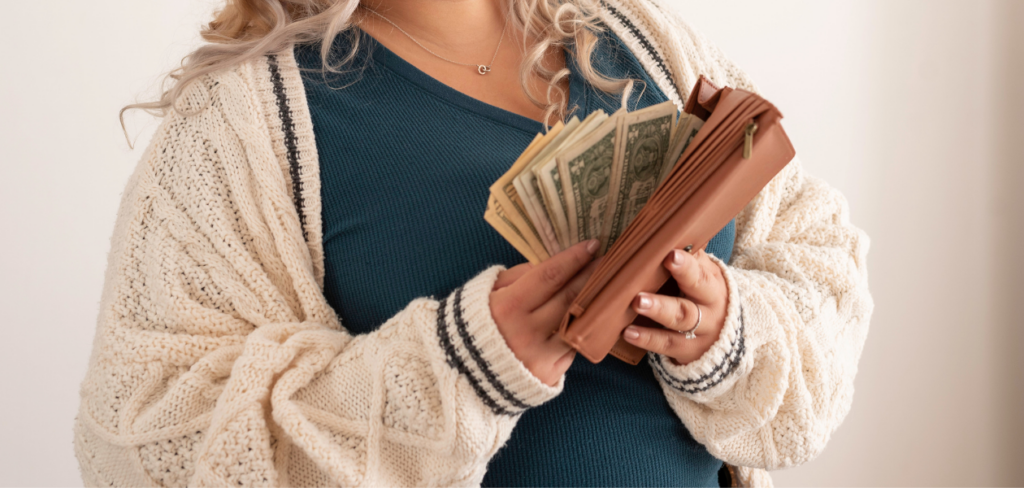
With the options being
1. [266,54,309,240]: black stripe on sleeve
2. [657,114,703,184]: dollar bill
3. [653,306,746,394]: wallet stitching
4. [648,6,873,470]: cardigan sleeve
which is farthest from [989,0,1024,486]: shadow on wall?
[266,54,309,240]: black stripe on sleeve

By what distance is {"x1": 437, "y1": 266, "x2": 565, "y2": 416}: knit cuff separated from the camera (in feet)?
2.17

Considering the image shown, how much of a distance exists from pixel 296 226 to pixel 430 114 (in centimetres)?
25

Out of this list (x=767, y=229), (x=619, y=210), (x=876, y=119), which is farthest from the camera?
(x=876, y=119)

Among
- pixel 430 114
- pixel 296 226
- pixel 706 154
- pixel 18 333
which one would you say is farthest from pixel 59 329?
pixel 706 154

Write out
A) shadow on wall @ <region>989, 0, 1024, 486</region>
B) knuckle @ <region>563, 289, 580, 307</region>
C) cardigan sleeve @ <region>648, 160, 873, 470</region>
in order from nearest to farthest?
knuckle @ <region>563, 289, 580, 307</region> → cardigan sleeve @ <region>648, 160, 873, 470</region> → shadow on wall @ <region>989, 0, 1024, 486</region>

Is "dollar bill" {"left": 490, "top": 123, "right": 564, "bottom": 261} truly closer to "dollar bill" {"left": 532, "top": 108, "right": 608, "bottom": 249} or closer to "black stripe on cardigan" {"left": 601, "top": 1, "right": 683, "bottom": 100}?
"dollar bill" {"left": 532, "top": 108, "right": 608, "bottom": 249}

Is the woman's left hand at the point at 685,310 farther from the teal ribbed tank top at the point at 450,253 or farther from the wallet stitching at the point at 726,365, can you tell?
the teal ribbed tank top at the point at 450,253

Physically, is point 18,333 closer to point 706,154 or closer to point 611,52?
point 611,52

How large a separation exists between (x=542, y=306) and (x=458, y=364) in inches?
4.6

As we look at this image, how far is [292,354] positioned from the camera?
0.79 meters

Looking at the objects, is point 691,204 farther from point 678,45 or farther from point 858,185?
point 858,185

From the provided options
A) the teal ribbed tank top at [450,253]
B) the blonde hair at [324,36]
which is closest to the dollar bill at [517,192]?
the teal ribbed tank top at [450,253]

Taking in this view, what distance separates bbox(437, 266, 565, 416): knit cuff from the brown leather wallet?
3.3 inches

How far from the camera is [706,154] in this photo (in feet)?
1.82
